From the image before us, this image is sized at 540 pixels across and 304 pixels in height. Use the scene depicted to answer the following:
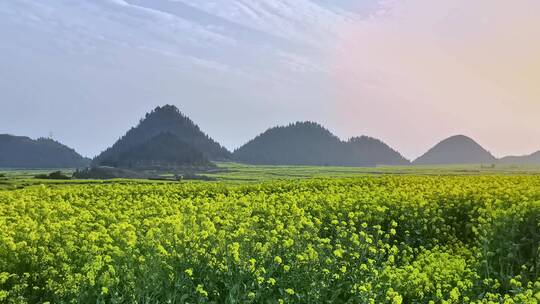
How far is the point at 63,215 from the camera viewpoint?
14.4m

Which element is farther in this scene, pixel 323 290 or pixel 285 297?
pixel 323 290

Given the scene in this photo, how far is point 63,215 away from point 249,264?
7437 millimetres

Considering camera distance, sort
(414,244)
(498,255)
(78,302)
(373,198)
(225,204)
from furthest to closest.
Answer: (373,198)
(414,244)
(225,204)
(498,255)
(78,302)

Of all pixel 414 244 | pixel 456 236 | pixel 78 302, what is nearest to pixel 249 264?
pixel 78 302

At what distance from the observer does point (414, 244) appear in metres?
16.6

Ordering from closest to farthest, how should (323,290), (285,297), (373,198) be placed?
1. (285,297)
2. (323,290)
3. (373,198)

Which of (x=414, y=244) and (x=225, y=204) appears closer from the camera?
(x=225, y=204)

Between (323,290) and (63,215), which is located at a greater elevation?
(63,215)

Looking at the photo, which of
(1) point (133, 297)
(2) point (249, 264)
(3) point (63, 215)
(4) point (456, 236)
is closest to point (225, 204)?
(3) point (63, 215)

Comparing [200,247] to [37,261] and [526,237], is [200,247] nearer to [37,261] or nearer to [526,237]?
[37,261]

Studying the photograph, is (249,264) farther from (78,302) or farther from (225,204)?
(225,204)

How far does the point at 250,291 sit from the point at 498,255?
8171 millimetres

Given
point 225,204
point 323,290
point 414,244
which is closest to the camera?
point 323,290

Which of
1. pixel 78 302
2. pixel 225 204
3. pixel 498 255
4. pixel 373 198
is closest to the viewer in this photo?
pixel 78 302
